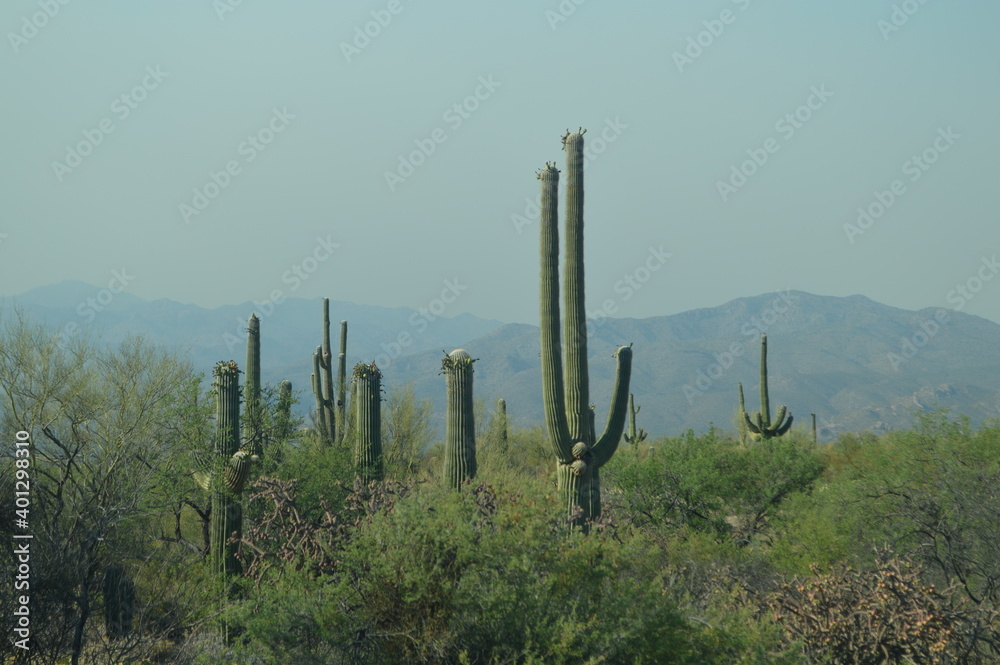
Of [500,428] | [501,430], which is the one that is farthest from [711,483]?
[500,428]

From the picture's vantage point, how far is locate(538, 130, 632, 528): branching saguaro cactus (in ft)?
40.3

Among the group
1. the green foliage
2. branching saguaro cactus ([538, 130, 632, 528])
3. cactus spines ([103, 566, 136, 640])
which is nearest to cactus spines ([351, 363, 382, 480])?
branching saguaro cactus ([538, 130, 632, 528])

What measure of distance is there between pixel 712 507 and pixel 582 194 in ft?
25.2

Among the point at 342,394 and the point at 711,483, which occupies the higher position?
the point at 342,394

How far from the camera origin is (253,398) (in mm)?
16562

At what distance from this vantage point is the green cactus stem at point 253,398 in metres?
15.8

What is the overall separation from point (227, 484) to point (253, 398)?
4.24 metres

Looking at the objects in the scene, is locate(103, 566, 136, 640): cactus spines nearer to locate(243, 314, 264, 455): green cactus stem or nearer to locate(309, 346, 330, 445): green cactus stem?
locate(243, 314, 264, 455): green cactus stem

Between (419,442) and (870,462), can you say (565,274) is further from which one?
(419,442)

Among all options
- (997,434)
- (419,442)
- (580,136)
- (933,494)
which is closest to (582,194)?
(580,136)

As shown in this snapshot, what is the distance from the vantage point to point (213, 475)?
1302 cm

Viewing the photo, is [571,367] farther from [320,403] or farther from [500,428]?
[500,428]

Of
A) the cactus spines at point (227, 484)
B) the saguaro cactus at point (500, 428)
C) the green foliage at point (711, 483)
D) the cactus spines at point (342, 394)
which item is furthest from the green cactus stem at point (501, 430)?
the cactus spines at point (227, 484)

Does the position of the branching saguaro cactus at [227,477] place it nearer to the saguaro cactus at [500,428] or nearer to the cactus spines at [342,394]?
the cactus spines at [342,394]
